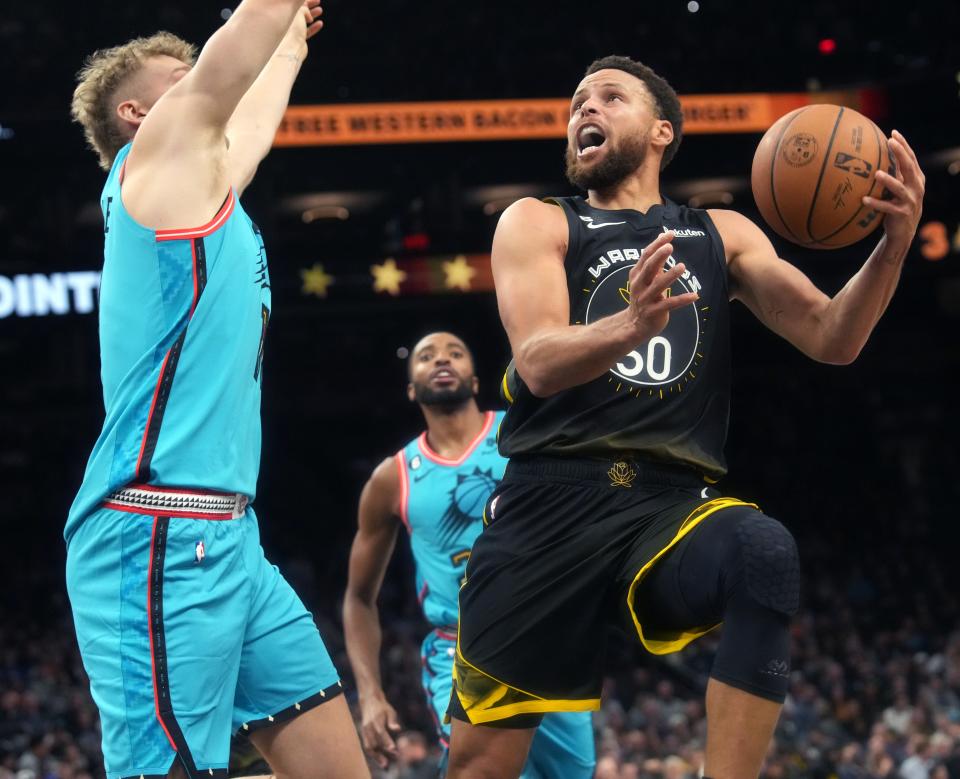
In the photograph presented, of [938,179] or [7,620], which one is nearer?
[7,620]

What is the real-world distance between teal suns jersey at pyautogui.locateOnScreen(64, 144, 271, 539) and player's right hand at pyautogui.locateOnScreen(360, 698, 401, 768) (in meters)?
2.09

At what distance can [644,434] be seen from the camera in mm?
3270

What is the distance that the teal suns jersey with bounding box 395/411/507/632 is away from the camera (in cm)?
539

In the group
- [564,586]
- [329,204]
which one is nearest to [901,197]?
[564,586]

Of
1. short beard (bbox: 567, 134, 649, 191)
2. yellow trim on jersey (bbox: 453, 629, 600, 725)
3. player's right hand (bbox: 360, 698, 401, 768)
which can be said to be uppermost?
short beard (bbox: 567, 134, 649, 191)

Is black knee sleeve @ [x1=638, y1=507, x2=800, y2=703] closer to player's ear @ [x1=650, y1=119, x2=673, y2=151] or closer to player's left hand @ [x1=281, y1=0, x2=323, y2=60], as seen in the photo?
player's ear @ [x1=650, y1=119, x2=673, y2=151]

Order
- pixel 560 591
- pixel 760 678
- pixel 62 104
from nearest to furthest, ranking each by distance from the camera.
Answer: pixel 760 678
pixel 560 591
pixel 62 104

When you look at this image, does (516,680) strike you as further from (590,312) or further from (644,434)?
(590,312)

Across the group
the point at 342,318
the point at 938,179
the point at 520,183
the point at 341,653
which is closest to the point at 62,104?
the point at 342,318

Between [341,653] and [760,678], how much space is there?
501 inches

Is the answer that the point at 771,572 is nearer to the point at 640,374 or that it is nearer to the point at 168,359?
the point at 640,374

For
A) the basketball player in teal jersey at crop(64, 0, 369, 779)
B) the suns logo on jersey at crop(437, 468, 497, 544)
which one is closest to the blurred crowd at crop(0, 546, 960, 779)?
the suns logo on jersey at crop(437, 468, 497, 544)

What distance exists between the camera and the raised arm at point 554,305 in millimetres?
2816

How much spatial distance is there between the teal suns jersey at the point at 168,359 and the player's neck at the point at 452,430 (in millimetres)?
2597
